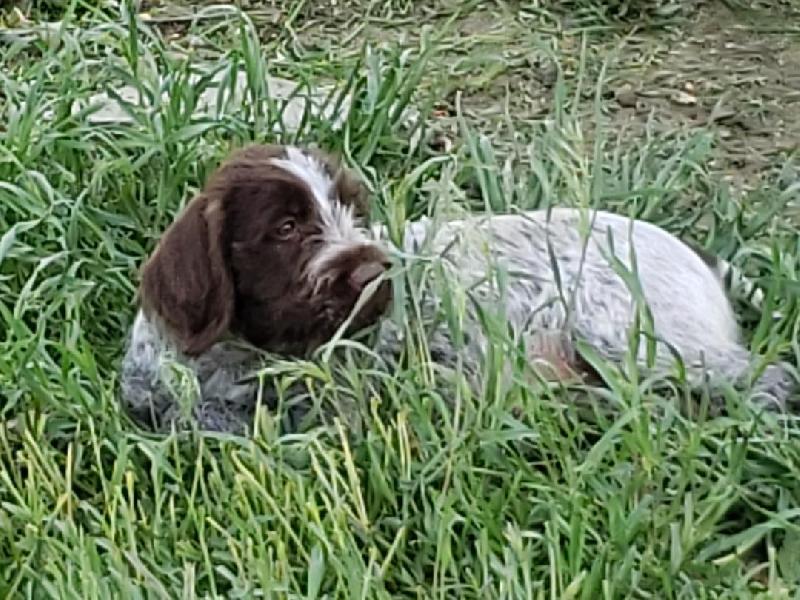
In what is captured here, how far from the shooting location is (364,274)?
4656 millimetres

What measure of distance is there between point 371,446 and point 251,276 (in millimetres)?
644

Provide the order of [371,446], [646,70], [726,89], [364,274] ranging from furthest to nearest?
1. [646,70]
2. [726,89]
3. [364,274]
4. [371,446]

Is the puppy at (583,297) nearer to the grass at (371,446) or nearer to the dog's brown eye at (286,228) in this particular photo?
the grass at (371,446)

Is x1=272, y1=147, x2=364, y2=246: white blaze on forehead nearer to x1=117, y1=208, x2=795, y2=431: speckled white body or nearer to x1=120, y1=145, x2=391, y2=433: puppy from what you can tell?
x1=120, y1=145, x2=391, y2=433: puppy

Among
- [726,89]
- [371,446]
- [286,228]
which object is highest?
[286,228]

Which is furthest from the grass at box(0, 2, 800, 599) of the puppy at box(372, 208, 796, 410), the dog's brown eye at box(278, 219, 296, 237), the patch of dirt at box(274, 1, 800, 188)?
the patch of dirt at box(274, 1, 800, 188)

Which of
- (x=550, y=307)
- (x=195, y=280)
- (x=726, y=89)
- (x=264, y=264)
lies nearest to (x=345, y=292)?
(x=264, y=264)

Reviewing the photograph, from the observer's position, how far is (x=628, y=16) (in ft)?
23.8

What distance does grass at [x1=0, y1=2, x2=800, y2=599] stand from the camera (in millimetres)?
4070

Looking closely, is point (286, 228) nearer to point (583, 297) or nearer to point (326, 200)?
point (326, 200)

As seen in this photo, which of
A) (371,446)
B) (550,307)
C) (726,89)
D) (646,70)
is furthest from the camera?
(646,70)

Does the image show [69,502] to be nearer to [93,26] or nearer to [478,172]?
[478,172]

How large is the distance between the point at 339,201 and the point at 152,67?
1.44m

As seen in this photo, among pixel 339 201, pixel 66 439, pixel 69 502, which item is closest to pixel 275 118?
pixel 339 201
